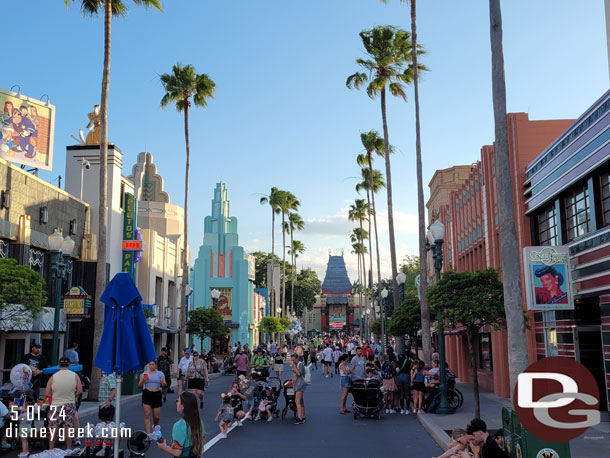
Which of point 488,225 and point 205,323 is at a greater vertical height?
point 488,225

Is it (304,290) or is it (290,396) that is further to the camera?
(304,290)

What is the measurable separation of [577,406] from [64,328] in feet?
75.1

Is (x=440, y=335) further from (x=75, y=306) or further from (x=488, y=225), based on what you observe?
(x=75, y=306)

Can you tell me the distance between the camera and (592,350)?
16.7 m

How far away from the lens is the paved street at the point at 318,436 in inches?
472

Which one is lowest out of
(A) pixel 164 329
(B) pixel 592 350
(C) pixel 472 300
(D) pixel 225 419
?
(D) pixel 225 419

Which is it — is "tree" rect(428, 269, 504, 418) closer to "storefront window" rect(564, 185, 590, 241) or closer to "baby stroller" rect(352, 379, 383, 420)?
"storefront window" rect(564, 185, 590, 241)

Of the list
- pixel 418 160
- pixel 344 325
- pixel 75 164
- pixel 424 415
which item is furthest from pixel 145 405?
pixel 344 325

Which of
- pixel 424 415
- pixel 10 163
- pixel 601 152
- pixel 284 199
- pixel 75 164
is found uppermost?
pixel 284 199

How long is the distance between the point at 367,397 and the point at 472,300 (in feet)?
13.6

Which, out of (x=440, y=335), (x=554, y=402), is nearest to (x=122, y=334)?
(x=554, y=402)

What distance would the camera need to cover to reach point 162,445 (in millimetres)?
7051

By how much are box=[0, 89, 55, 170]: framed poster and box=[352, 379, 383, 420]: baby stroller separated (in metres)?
16.1

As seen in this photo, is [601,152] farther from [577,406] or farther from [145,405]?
[145,405]
